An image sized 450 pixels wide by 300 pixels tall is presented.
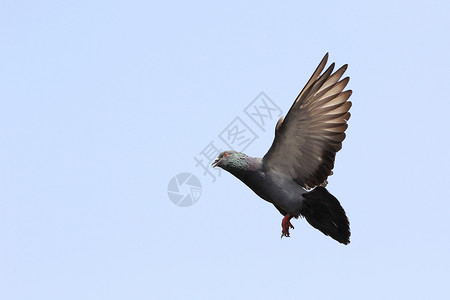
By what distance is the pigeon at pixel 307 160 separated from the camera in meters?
11.8

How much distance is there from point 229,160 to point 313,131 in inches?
63.6

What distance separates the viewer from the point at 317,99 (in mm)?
11992

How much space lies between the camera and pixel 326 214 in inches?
465

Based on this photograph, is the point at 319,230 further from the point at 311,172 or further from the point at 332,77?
the point at 332,77

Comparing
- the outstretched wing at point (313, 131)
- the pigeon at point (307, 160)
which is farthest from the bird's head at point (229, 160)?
the outstretched wing at point (313, 131)

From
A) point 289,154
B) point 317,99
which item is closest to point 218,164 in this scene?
point 289,154

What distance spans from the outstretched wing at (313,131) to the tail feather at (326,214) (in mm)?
550

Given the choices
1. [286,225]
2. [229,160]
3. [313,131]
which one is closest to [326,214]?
[286,225]

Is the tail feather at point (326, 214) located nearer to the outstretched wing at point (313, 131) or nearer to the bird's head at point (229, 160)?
the outstretched wing at point (313, 131)

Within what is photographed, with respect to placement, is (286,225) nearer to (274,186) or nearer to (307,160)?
(274,186)

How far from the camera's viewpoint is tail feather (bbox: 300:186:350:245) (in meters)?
11.7

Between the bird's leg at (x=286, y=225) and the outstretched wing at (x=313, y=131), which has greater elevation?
the outstretched wing at (x=313, y=131)

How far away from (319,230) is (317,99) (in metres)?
2.30

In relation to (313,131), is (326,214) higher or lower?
lower
